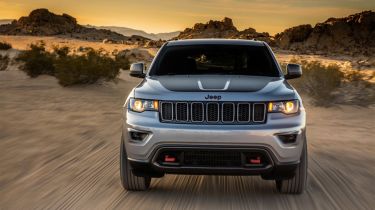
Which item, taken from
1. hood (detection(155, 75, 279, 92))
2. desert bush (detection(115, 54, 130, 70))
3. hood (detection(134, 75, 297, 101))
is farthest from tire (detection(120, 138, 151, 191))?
desert bush (detection(115, 54, 130, 70))

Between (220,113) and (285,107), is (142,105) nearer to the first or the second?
(220,113)

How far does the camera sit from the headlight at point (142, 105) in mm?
6661

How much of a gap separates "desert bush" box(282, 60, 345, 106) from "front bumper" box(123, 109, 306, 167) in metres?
13.9

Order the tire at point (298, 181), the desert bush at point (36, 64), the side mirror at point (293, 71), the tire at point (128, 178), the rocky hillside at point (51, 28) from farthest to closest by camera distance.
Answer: the rocky hillside at point (51, 28) → the desert bush at point (36, 64) → the side mirror at point (293, 71) → the tire at point (128, 178) → the tire at point (298, 181)

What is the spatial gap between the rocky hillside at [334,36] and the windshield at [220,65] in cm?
9008

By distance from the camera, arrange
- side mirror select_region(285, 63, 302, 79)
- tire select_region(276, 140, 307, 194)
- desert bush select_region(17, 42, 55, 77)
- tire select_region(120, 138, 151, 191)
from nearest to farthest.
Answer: tire select_region(276, 140, 307, 194)
tire select_region(120, 138, 151, 191)
side mirror select_region(285, 63, 302, 79)
desert bush select_region(17, 42, 55, 77)

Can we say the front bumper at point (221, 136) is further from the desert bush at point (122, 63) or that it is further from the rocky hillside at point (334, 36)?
the rocky hillside at point (334, 36)

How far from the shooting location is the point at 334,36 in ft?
332

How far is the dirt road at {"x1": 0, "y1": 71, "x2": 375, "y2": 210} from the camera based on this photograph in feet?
22.2

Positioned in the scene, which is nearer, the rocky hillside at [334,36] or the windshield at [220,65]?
the windshield at [220,65]

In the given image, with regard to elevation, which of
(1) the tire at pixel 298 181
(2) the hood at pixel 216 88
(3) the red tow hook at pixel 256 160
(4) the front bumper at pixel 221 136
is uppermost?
(2) the hood at pixel 216 88

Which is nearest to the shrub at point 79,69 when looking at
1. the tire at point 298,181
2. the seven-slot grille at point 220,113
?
the tire at point 298,181

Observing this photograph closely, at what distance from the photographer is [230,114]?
652 centimetres

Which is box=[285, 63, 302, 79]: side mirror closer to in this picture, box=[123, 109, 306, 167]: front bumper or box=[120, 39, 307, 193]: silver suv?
box=[120, 39, 307, 193]: silver suv
